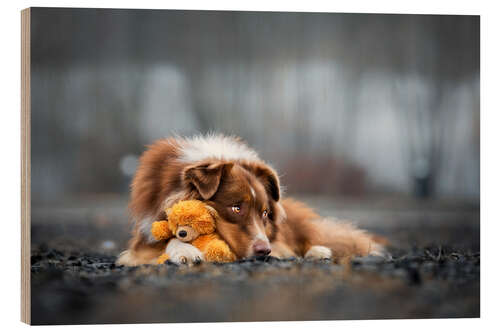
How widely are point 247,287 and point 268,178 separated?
3.98 ft

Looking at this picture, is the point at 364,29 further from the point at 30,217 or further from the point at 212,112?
the point at 30,217

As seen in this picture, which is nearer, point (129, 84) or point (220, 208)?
point (220, 208)

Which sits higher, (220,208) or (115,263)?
(220,208)

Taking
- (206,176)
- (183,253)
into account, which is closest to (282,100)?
(206,176)

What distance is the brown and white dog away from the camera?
6.57m

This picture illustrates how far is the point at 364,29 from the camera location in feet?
24.0

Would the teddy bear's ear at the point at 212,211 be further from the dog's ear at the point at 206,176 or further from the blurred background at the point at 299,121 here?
the blurred background at the point at 299,121

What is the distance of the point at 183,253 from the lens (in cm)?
649

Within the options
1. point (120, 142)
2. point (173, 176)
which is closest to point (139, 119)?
point (120, 142)

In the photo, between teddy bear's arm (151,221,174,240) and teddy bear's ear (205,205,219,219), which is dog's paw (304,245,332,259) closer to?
teddy bear's ear (205,205,219,219)

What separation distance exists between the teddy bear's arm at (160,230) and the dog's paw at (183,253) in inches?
5.2

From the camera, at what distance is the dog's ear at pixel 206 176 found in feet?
21.6

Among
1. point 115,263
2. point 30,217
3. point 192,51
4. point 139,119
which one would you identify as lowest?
point 115,263

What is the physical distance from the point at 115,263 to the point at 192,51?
2.28 m
